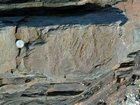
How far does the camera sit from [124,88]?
11.8 feet

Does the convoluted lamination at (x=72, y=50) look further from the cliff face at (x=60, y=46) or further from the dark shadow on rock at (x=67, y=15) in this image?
the dark shadow on rock at (x=67, y=15)

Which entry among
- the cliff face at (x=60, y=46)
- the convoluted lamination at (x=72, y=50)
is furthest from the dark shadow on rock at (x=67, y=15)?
the convoluted lamination at (x=72, y=50)

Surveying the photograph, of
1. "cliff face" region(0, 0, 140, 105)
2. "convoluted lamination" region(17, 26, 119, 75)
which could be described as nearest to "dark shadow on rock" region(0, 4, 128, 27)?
"cliff face" region(0, 0, 140, 105)

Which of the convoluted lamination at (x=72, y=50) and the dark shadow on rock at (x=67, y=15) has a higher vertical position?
the dark shadow on rock at (x=67, y=15)

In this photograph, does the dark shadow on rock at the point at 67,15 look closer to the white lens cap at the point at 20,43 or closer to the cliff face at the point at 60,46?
the cliff face at the point at 60,46

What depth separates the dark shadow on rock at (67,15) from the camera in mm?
2332

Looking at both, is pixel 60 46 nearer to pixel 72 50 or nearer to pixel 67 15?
pixel 72 50

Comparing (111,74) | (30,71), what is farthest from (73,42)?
(111,74)

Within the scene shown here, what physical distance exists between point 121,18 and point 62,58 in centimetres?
68

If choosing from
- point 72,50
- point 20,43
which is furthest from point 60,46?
point 20,43

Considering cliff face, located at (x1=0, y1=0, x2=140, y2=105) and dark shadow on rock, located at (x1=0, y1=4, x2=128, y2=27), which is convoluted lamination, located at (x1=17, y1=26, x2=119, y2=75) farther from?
dark shadow on rock, located at (x1=0, y1=4, x2=128, y2=27)

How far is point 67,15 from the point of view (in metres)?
2.59

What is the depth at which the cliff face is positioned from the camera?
2.27m

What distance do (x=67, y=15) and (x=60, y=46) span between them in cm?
44
